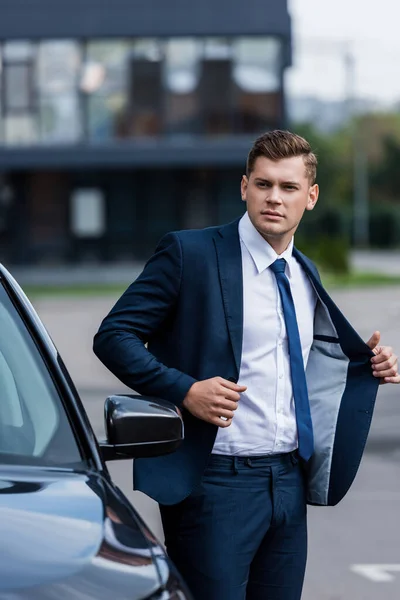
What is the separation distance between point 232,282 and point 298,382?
1.06 ft

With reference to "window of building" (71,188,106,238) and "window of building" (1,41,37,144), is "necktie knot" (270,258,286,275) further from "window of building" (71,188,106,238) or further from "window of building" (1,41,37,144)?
"window of building" (71,188,106,238)

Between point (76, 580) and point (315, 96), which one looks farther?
point (315, 96)

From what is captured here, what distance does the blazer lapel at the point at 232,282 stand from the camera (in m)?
3.62

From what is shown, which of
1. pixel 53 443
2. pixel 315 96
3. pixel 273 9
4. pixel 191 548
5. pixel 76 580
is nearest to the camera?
pixel 76 580

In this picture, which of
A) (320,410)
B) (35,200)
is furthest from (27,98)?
(320,410)

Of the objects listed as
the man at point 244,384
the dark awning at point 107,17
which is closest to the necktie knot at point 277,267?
the man at point 244,384

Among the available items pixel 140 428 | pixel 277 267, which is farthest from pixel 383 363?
pixel 140 428

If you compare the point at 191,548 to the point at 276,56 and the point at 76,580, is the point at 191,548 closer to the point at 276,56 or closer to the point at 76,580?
the point at 76,580

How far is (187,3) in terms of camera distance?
40.5 metres

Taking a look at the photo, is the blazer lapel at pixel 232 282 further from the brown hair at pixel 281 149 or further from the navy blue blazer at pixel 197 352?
the brown hair at pixel 281 149

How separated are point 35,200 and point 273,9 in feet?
29.9

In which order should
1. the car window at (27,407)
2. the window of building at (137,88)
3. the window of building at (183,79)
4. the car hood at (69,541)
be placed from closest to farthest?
the car hood at (69,541)
the car window at (27,407)
the window of building at (137,88)
the window of building at (183,79)

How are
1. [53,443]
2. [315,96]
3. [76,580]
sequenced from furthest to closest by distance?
1. [315,96]
2. [53,443]
3. [76,580]

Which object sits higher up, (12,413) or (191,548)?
(12,413)
